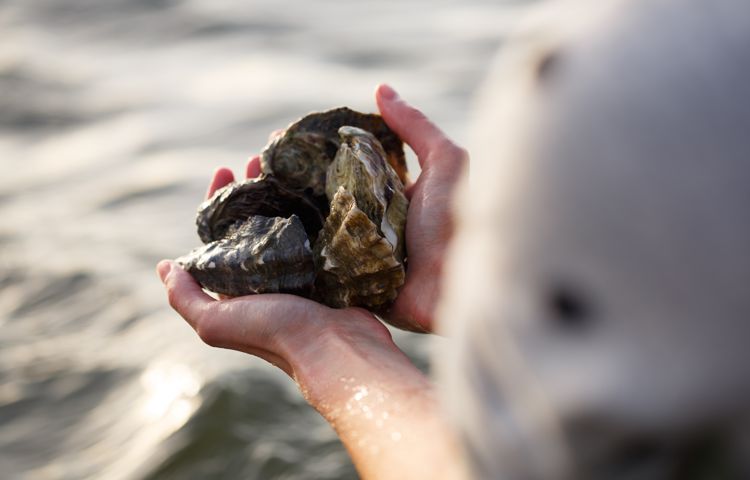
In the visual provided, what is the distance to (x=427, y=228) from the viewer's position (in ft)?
9.07

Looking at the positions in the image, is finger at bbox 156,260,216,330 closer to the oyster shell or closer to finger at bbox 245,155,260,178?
the oyster shell

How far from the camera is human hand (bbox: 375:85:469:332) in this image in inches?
107

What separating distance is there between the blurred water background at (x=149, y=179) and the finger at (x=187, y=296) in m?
0.74

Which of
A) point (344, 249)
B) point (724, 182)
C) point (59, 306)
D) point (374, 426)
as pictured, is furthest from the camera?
point (59, 306)

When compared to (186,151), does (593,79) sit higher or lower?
higher

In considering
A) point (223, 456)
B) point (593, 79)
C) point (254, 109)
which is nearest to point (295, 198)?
point (223, 456)

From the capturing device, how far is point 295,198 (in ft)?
9.45

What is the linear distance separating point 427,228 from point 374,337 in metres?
0.49

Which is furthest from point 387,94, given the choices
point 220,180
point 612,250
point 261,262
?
point 612,250

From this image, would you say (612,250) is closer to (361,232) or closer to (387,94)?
(361,232)

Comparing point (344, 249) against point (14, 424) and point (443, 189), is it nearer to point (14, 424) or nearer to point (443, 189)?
point (443, 189)

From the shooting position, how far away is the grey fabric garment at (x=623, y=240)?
90cm

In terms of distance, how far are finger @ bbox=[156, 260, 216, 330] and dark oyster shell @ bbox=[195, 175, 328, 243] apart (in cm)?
20

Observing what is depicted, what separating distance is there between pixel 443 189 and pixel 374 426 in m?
1.10
